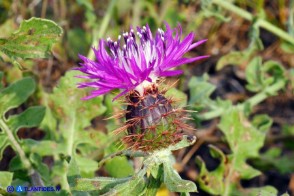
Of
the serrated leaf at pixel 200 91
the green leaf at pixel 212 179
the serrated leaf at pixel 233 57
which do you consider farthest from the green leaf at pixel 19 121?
the serrated leaf at pixel 233 57

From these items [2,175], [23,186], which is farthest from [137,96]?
[23,186]

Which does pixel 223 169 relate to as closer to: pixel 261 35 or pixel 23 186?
pixel 23 186

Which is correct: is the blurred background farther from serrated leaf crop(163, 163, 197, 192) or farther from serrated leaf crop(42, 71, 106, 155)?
serrated leaf crop(163, 163, 197, 192)

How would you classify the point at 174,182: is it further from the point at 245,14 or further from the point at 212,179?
the point at 245,14

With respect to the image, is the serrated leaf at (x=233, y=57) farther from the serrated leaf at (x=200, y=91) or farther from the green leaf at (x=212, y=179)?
the green leaf at (x=212, y=179)

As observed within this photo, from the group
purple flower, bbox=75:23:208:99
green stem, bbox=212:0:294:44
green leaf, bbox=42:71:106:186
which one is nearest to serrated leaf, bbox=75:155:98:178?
green leaf, bbox=42:71:106:186

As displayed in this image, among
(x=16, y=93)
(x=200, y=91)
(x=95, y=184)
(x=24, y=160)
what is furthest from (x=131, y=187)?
(x=200, y=91)
